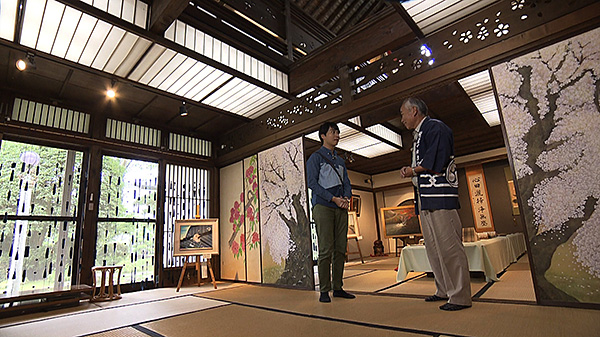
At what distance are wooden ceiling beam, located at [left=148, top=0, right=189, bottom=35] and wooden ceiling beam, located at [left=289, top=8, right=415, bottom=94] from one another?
5.80 feet

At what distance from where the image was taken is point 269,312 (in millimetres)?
2461

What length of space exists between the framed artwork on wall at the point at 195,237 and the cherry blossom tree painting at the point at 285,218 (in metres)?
→ 0.86

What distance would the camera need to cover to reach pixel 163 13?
9.09 feet

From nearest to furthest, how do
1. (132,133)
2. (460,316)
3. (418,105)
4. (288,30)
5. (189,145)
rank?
(460,316)
(418,105)
(288,30)
(132,133)
(189,145)

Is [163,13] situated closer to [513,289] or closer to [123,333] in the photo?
[123,333]

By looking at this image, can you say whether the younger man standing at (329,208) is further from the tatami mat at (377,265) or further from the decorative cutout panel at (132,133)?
the decorative cutout panel at (132,133)

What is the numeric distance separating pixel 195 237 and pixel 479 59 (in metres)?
4.24

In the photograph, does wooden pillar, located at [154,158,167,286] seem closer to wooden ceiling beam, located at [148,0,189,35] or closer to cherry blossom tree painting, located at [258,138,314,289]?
cherry blossom tree painting, located at [258,138,314,289]

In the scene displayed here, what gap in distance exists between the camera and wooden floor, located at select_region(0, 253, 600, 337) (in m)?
1.72

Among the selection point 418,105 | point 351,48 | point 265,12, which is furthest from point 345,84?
point 265,12

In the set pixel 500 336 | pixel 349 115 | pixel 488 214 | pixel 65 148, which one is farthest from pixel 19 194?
pixel 488 214

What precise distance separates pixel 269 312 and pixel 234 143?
3.43 m

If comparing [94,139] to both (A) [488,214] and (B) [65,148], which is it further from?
(A) [488,214]

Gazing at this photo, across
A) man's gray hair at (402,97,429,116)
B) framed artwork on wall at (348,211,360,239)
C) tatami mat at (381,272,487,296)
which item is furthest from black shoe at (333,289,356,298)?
framed artwork on wall at (348,211,360,239)
